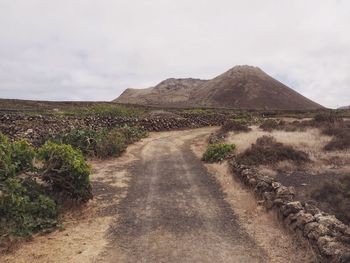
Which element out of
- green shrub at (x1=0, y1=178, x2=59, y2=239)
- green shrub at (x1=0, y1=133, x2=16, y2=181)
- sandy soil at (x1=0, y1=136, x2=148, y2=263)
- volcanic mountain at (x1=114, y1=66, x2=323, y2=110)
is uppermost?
volcanic mountain at (x1=114, y1=66, x2=323, y2=110)

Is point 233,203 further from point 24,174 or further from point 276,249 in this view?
point 24,174

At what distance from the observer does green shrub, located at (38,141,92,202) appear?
1331 cm

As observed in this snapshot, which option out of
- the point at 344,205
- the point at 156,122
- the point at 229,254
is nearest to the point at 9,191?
the point at 229,254

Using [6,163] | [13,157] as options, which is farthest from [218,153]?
[6,163]

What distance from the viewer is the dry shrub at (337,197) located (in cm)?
1173

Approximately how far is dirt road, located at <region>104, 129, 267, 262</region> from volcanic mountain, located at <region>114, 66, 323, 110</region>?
7982 centimetres

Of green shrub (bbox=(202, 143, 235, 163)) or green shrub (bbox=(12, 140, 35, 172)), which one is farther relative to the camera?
green shrub (bbox=(202, 143, 235, 163))

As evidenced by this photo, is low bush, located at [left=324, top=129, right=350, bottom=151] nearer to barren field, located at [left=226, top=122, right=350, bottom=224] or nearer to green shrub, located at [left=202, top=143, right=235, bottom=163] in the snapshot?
barren field, located at [left=226, top=122, right=350, bottom=224]

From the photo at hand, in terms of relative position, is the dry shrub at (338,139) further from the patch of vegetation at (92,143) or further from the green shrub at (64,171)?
the green shrub at (64,171)

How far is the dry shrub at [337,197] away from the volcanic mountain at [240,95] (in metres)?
83.6

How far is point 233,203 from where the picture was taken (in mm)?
14672

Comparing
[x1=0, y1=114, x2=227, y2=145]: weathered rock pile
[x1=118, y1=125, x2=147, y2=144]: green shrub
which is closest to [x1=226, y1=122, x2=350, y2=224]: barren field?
[x1=118, y1=125, x2=147, y2=144]: green shrub

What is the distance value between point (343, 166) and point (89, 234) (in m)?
12.2

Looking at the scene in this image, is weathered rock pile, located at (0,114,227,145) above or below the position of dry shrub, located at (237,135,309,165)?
above
